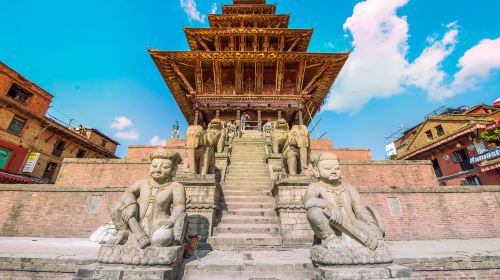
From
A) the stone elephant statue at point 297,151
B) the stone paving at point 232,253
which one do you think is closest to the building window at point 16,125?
the stone paving at point 232,253

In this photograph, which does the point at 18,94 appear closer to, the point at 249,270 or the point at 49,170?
the point at 49,170

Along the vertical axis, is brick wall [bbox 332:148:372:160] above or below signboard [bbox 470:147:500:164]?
below

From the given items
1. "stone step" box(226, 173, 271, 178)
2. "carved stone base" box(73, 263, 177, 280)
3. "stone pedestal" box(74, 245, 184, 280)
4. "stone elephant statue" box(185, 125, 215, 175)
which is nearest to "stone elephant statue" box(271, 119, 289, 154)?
"stone step" box(226, 173, 271, 178)

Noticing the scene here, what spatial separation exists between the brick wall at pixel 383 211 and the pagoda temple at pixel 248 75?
1040 cm

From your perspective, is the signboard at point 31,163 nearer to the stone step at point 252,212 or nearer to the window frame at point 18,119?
the window frame at point 18,119

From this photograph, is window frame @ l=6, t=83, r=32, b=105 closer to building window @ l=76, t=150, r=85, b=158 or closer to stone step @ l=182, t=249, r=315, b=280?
building window @ l=76, t=150, r=85, b=158

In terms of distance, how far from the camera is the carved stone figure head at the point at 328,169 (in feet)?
9.47

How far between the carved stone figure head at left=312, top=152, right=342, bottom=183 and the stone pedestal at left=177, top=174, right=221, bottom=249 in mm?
2837

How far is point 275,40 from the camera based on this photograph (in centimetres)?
2173

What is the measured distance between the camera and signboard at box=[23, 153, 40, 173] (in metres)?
17.9

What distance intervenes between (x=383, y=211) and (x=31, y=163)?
25.7 m

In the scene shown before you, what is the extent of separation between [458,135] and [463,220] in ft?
54.6

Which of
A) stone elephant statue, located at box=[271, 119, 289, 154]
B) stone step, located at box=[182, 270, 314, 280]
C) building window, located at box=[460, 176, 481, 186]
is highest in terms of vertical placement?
building window, located at box=[460, 176, 481, 186]

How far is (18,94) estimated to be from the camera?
19.0 m
